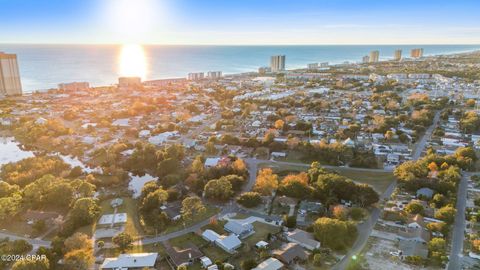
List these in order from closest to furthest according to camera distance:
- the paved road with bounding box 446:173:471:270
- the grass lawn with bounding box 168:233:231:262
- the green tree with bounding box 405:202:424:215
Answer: the paved road with bounding box 446:173:471:270, the grass lawn with bounding box 168:233:231:262, the green tree with bounding box 405:202:424:215

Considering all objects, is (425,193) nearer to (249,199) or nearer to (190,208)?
(249,199)

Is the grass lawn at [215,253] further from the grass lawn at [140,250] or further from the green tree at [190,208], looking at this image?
the green tree at [190,208]

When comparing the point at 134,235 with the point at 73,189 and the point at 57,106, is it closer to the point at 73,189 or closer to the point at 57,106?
the point at 73,189

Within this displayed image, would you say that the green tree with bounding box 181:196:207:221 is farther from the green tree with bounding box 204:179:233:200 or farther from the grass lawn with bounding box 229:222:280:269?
the grass lawn with bounding box 229:222:280:269

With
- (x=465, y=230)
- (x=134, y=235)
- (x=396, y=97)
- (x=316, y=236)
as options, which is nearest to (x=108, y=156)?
(x=134, y=235)

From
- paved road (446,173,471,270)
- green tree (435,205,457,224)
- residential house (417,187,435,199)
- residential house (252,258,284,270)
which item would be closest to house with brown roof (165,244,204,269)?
residential house (252,258,284,270)

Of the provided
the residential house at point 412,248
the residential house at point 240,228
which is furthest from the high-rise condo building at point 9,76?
the residential house at point 412,248
